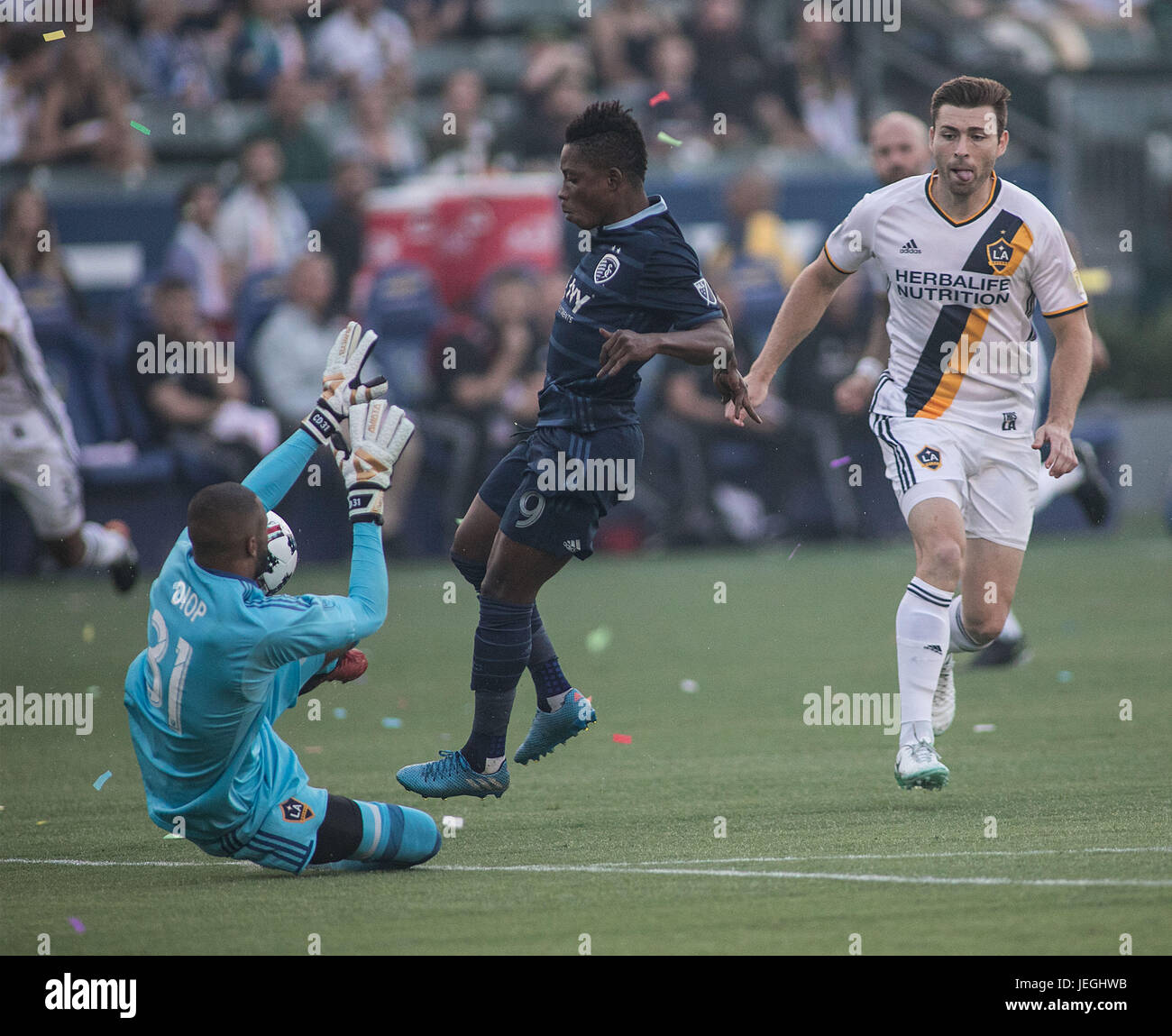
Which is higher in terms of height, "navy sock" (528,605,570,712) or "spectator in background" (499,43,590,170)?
"spectator in background" (499,43,590,170)

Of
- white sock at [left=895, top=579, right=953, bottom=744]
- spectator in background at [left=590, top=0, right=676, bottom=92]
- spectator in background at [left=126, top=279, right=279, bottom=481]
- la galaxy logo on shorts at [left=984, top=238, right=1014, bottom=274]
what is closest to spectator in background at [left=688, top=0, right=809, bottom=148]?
spectator in background at [left=590, top=0, right=676, bottom=92]

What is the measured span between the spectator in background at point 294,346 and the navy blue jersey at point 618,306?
890cm

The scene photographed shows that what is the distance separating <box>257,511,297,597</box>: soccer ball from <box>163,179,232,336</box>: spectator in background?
9909mm

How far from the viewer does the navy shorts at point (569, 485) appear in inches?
254

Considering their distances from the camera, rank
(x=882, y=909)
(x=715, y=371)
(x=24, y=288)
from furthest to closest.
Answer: (x=24, y=288) < (x=715, y=371) < (x=882, y=909)

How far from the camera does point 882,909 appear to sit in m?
4.93

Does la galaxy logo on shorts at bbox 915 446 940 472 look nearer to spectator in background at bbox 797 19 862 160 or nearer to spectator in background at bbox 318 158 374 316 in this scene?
spectator in background at bbox 318 158 374 316

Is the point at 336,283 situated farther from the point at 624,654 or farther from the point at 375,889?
the point at 375,889

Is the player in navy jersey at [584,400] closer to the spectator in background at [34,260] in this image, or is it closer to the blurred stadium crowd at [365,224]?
the blurred stadium crowd at [365,224]

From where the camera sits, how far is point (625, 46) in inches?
771

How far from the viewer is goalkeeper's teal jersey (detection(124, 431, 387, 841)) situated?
5250mm

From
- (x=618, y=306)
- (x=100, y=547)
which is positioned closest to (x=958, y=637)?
(x=618, y=306)

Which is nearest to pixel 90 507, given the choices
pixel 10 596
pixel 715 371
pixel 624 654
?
pixel 10 596

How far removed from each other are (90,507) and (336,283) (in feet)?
10.1
